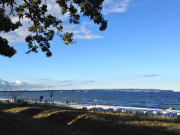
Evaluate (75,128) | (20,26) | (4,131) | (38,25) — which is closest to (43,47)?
(38,25)

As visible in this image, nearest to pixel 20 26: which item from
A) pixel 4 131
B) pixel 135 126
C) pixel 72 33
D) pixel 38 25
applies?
pixel 38 25

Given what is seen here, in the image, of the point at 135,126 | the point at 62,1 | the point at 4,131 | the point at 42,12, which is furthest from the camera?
the point at 135,126

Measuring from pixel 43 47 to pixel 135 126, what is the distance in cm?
894

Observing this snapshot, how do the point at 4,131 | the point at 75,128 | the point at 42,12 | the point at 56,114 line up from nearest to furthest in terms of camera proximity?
the point at 4,131
the point at 42,12
the point at 75,128
the point at 56,114

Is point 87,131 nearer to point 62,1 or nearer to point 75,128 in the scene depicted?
point 75,128

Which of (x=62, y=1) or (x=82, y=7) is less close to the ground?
(x=62, y=1)

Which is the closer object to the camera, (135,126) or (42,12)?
(42,12)

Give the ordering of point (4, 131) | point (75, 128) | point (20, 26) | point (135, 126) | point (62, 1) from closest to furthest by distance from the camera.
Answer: point (4, 131) → point (62, 1) → point (20, 26) → point (135, 126) → point (75, 128)

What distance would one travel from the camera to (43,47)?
1420 centimetres

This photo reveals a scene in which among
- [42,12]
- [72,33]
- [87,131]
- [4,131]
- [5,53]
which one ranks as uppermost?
[42,12]

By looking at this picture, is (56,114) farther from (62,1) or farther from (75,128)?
(62,1)

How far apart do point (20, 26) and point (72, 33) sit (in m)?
3.88

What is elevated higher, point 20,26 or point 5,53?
point 20,26

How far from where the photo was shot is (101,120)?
18.6 m
